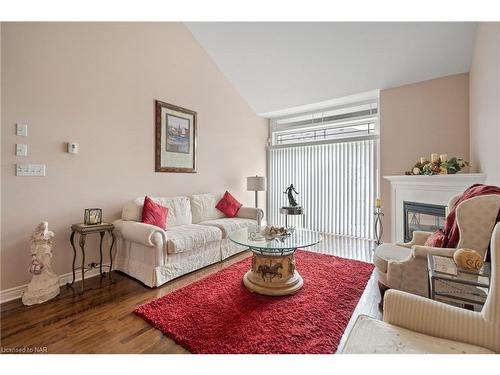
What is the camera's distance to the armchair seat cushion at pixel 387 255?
2.02m

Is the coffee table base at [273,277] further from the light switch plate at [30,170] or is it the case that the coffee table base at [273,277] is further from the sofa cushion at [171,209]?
the light switch plate at [30,170]

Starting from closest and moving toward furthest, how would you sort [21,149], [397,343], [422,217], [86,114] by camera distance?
[397,343] < [21,149] < [86,114] < [422,217]

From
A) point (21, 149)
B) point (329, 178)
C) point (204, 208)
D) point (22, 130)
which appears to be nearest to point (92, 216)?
point (21, 149)

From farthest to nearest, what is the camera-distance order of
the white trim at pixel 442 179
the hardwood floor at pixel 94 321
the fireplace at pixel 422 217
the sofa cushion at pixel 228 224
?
the sofa cushion at pixel 228 224
the fireplace at pixel 422 217
the white trim at pixel 442 179
the hardwood floor at pixel 94 321

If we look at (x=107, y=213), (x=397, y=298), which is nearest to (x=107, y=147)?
(x=107, y=213)

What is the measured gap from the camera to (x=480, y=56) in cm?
254

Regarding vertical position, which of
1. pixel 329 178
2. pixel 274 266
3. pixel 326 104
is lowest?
pixel 274 266

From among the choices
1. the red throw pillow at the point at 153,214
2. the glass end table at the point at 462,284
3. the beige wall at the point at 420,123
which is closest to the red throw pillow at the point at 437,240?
the glass end table at the point at 462,284

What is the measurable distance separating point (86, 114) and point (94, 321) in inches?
86.2

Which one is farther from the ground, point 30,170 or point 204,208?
point 30,170

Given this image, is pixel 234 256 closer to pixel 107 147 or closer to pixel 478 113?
pixel 107 147

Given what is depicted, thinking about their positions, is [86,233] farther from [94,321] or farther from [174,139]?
[174,139]

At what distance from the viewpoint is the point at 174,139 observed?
3600mm

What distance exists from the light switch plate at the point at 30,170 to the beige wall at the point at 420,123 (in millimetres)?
4679
